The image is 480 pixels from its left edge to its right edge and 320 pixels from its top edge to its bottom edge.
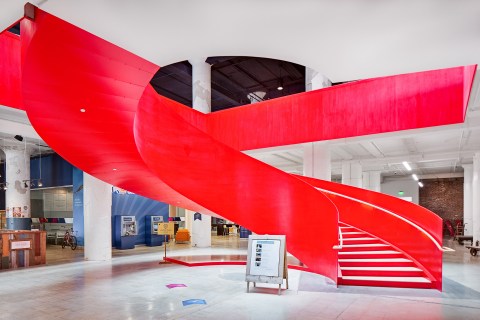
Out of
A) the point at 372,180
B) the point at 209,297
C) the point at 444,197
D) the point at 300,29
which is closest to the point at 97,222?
the point at 209,297

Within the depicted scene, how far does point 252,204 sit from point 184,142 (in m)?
2.10

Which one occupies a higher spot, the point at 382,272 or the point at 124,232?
the point at 382,272

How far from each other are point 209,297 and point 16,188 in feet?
46.0

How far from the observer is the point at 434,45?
12.4 ft

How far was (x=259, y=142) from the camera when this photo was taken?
40.7 feet

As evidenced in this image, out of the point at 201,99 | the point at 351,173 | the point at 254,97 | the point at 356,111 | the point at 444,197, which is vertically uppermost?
the point at 254,97

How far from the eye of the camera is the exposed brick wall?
24031mm

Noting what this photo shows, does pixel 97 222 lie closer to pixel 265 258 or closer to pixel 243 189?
pixel 243 189

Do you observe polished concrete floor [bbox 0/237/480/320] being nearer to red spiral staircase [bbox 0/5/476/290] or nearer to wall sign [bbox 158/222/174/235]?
red spiral staircase [bbox 0/5/476/290]

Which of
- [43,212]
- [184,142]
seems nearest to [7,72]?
[184,142]

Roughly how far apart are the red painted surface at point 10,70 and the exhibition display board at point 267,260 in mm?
6204

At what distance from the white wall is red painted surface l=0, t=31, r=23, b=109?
78.0ft

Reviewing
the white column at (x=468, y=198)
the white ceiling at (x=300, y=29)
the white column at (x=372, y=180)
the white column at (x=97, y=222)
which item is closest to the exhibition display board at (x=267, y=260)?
the white ceiling at (x=300, y=29)

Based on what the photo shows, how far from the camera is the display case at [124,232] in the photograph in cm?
1484
